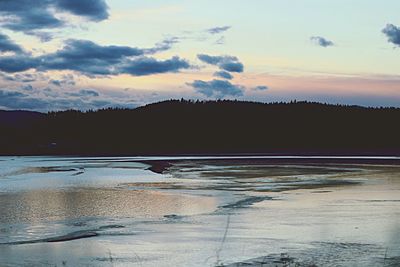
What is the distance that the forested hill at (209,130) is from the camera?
144m

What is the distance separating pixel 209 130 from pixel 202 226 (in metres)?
147

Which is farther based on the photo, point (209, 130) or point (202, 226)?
point (209, 130)

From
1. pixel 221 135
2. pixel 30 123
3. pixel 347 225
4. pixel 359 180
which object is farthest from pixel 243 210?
pixel 30 123

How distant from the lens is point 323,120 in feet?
534

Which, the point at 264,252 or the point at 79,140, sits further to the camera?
the point at 79,140

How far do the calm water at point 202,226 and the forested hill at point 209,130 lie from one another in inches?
4113

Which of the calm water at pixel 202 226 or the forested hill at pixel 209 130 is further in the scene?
the forested hill at pixel 209 130

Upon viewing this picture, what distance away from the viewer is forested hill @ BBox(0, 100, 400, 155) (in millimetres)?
144125

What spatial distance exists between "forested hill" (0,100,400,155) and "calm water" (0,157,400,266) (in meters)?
104

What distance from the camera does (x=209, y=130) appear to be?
16638 centimetres

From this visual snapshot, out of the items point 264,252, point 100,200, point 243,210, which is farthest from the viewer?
point 100,200

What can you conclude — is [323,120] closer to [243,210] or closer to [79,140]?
[79,140]

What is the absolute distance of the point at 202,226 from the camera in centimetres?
1916

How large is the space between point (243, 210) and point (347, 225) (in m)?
5.02
